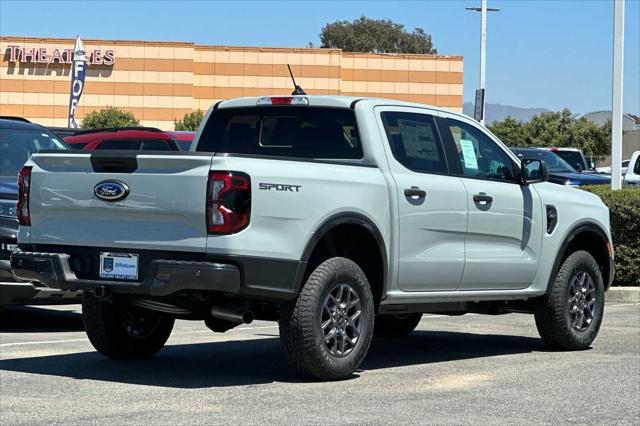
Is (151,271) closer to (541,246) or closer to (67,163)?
(67,163)

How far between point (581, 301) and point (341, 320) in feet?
10.2

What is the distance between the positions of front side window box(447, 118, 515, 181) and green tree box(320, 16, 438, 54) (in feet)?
326

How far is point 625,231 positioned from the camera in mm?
16219

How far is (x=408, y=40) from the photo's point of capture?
11219 centimetres

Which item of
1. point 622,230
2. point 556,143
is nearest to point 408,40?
point 556,143

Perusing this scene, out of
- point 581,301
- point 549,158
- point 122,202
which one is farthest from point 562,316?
point 549,158

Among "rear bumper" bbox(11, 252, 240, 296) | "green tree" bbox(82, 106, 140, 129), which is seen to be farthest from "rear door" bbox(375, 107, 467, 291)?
"green tree" bbox(82, 106, 140, 129)

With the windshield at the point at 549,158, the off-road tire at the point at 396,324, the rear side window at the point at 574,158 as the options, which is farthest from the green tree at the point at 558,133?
the off-road tire at the point at 396,324

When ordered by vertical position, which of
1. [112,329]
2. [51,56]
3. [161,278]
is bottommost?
[112,329]

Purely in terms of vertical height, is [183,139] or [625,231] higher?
[183,139]

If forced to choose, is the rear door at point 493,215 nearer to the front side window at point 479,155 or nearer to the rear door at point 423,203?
the front side window at point 479,155

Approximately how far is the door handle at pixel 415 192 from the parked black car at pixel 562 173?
13243 millimetres

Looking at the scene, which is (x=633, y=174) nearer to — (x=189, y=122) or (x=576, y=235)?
(x=576, y=235)

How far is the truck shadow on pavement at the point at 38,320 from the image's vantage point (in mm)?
12312
